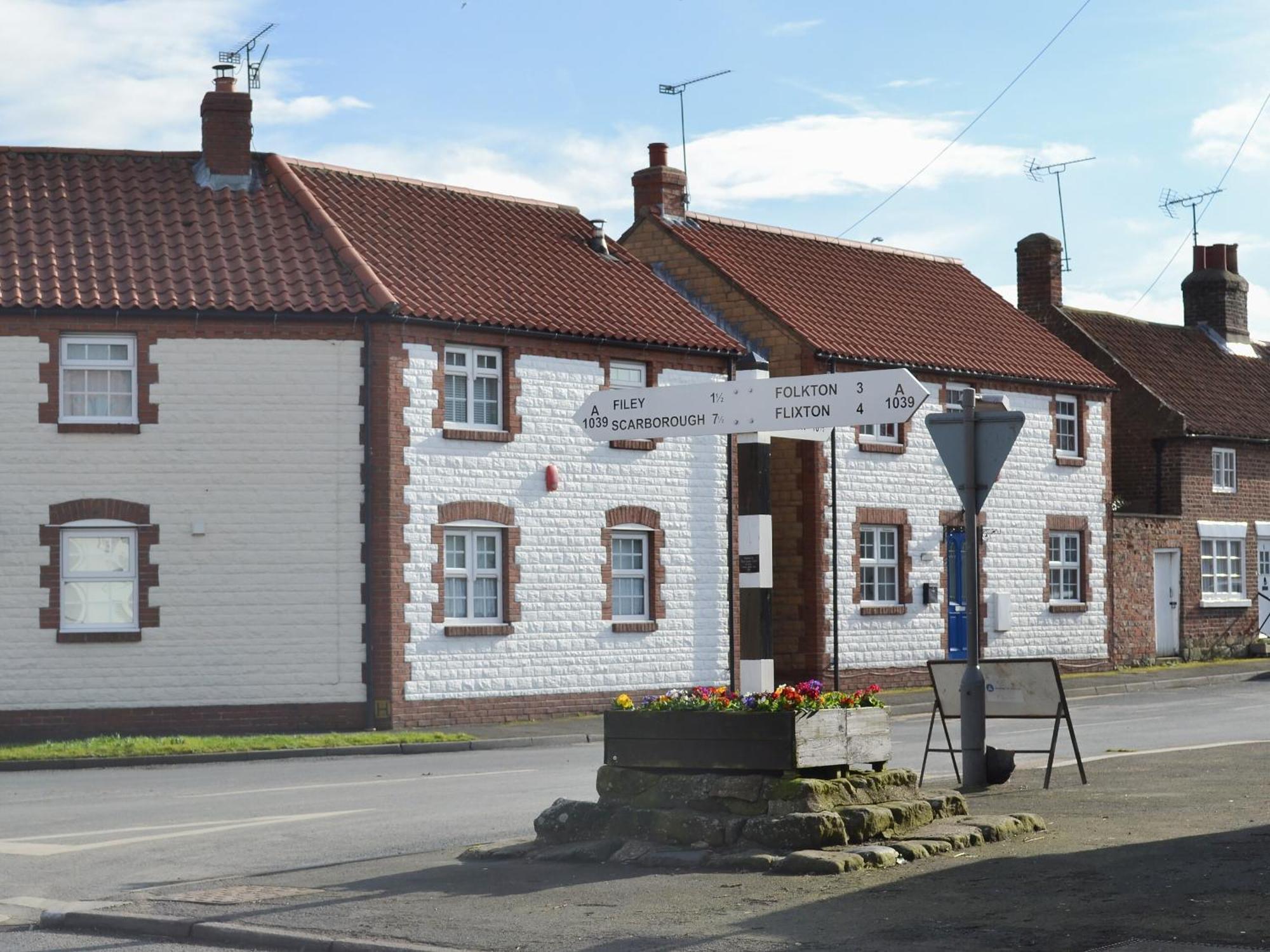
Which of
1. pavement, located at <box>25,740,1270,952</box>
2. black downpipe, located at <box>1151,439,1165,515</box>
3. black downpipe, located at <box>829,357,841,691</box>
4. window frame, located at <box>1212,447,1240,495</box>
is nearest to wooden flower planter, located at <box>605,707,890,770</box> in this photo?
pavement, located at <box>25,740,1270,952</box>

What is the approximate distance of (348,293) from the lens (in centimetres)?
2605

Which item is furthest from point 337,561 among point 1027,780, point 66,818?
point 1027,780

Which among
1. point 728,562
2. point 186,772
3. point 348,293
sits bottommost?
point 186,772

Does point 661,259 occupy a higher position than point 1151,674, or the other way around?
point 661,259

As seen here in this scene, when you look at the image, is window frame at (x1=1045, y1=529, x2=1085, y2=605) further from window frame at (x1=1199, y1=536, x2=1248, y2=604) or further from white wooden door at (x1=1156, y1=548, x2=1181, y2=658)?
window frame at (x1=1199, y1=536, x2=1248, y2=604)

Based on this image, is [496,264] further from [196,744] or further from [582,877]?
[582,877]

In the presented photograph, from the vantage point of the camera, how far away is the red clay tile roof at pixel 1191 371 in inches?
1650

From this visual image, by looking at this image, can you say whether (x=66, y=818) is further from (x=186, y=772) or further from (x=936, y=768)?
(x=936, y=768)

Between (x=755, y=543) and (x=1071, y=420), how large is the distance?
27781 mm

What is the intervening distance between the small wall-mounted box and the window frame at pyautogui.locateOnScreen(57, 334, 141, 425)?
17613mm

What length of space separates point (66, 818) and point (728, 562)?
17.0 meters

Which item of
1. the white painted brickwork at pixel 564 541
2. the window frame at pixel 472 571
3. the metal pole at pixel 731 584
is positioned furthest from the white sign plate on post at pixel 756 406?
the metal pole at pixel 731 584

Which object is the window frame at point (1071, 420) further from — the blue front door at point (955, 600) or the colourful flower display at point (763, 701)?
the colourful flower display at point (763, 701)

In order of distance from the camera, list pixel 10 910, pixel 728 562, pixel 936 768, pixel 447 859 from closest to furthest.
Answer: pixel 10 910 → pixel 447 859 → pixel 936 768 → pixel 728 562
